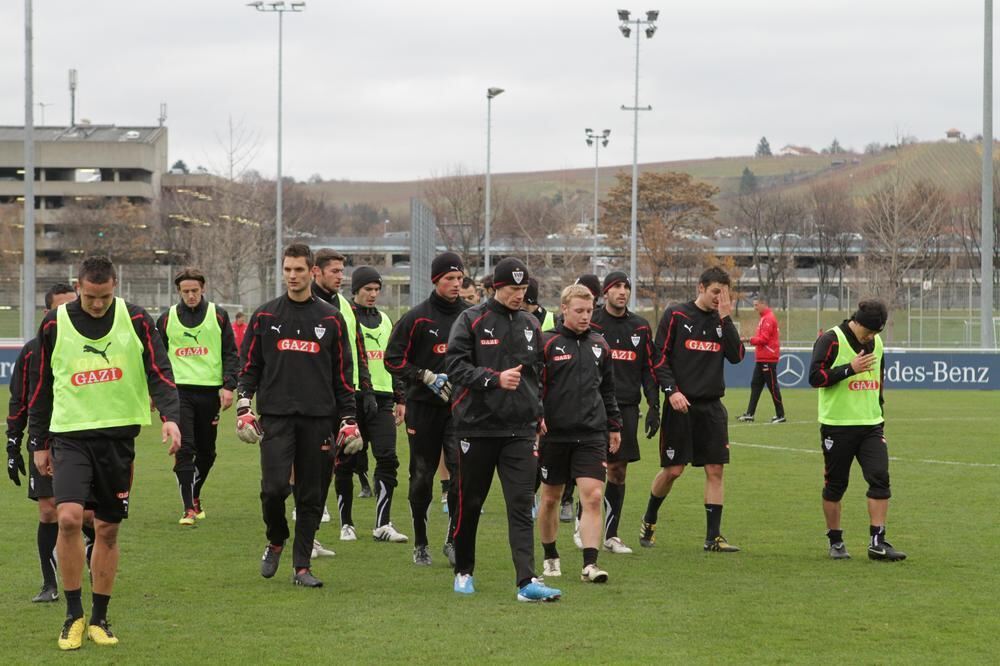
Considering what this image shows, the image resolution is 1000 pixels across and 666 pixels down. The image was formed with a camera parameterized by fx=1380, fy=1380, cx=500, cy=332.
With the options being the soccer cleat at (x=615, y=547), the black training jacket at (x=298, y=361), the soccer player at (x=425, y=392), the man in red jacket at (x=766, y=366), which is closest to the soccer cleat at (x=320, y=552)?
the soccer player at (x=425, y=392)

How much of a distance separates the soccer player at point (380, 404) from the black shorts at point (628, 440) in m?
1.71

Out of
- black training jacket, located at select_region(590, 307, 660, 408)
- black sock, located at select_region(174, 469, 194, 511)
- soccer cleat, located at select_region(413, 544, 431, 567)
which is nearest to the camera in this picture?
soccer cleat, located at select_region(413, 544, 431, 567)

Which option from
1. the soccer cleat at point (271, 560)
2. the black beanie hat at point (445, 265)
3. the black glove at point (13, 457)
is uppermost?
the black beanie hat at point (445, 265)

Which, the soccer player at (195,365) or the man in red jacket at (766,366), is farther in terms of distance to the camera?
the man in red jacket at (766,366)

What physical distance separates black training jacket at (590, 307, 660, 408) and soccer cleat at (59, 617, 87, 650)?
4882 millimetres

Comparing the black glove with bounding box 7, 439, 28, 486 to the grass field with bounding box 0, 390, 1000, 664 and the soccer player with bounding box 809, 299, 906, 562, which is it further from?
the soccer player with bounding box 809, 299, 906, 562

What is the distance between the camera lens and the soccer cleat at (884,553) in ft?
33.1

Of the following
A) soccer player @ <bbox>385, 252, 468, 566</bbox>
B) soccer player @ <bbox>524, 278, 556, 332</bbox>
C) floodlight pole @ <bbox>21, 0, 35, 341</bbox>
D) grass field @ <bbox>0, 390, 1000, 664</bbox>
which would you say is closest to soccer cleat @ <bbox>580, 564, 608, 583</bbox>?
grass field @ <bbox>0, 390, 1000, 664</bbox>

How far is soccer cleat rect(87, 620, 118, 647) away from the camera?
7.31m

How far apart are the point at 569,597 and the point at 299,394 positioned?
2155 mm

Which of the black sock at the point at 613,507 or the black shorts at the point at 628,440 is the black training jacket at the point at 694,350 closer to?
the black shorts at the point at 628,440

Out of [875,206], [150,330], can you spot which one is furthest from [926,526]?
[875,206]

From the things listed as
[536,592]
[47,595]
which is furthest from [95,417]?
[536,592]

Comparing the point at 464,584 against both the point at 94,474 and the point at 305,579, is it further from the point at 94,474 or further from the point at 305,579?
the point at 94,474
